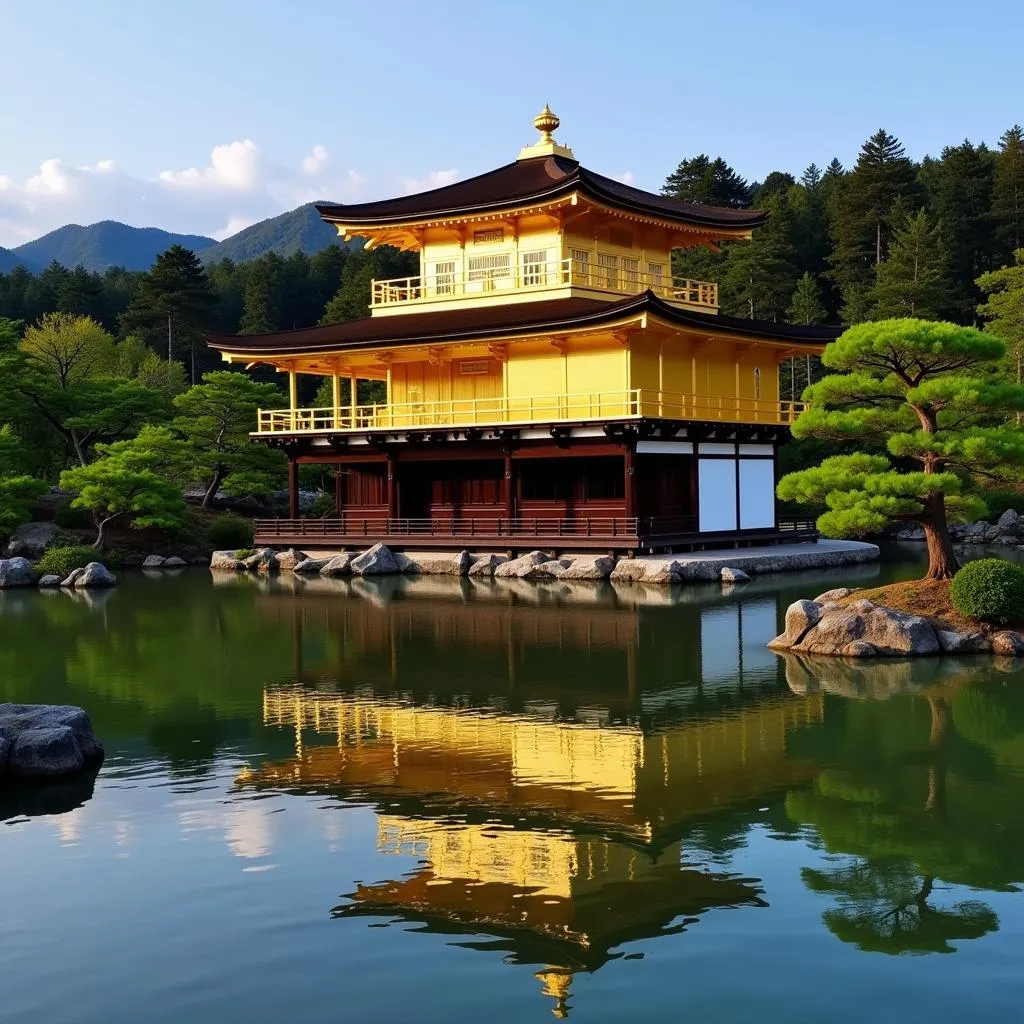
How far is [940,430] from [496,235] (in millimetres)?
21561

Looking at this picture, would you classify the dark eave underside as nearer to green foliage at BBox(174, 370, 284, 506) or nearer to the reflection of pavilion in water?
green foliage at BBox(174, 370, 284, 506)

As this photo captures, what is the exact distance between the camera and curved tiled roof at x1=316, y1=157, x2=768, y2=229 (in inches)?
1416

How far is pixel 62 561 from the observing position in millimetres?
33375

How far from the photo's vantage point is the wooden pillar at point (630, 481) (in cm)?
3225

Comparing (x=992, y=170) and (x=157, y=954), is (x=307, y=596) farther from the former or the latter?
(x=992, y=170)

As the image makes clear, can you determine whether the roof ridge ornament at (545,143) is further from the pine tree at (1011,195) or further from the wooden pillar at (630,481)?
the pine tree at (1011,195)

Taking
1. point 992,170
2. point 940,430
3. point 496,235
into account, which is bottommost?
point 940,430

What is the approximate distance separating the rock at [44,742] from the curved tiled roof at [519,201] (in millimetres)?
25857

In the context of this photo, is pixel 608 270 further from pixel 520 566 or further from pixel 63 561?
pixel 63 561

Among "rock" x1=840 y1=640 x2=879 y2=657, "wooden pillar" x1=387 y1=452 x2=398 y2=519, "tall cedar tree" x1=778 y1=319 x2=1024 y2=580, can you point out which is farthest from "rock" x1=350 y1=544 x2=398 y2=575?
"rock" x1=840 y1=640 x2=879 y2=657

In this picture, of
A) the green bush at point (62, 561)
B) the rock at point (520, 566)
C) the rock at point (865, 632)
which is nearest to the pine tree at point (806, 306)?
the rock at point (520, 566)

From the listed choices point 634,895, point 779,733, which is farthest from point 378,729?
point 634,895

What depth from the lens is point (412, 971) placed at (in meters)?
7.04

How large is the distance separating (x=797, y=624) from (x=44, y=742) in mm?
11334
